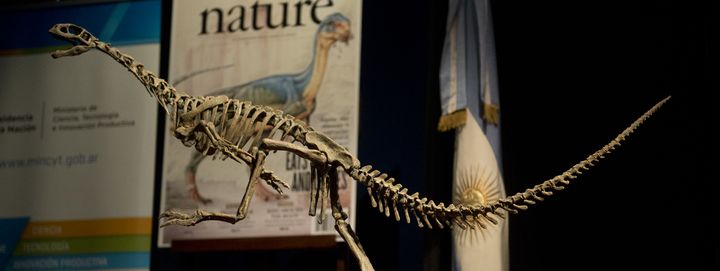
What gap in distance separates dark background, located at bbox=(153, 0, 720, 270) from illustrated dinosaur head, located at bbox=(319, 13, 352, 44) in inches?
9.8

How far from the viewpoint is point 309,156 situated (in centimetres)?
354

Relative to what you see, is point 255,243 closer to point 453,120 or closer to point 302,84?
point 302,84

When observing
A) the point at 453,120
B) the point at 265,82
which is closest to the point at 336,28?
the point at 265,82

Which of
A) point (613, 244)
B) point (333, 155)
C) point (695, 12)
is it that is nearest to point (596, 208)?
point (613, 244)

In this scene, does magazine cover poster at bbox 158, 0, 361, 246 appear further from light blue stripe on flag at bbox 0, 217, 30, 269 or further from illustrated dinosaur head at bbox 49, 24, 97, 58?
illustrated dinosaur head at bbox 49, 24, 97, 58

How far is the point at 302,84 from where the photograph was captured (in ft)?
16.9

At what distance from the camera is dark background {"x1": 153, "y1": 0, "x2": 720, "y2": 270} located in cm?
480

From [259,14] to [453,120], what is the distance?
1.01 m

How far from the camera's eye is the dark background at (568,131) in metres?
4.80

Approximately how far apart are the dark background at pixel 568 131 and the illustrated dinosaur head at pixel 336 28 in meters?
0.25

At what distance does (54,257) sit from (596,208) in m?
2.41

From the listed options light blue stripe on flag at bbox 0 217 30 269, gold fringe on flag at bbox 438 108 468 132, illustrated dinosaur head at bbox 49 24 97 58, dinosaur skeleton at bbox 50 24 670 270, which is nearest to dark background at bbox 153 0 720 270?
gold fringe on flag at bbox 438 108 468 132

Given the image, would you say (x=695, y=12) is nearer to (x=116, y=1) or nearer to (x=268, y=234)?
(x=268, y=234)

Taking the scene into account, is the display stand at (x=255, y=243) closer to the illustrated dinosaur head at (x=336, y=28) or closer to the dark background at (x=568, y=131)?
the dark background at (x=568, y=131)
